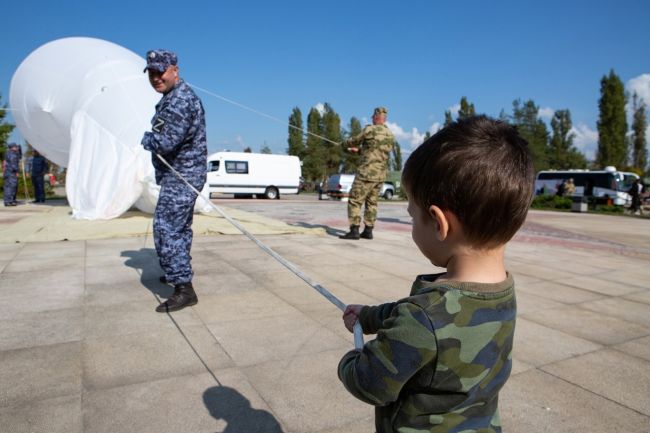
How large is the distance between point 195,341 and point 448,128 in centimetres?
229

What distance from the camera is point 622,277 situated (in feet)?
17.4

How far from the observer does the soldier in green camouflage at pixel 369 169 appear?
7336mm

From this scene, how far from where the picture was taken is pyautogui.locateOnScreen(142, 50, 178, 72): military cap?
3.43 m

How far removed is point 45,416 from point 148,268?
2942mm

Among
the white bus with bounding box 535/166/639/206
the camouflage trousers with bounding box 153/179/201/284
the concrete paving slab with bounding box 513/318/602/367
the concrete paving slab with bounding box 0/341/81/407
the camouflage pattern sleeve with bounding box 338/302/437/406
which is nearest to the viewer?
the camouflage pattern sleeve with bounding box 338/302/437/406

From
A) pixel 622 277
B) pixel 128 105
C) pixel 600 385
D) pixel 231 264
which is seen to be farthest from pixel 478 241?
pixel 128 105

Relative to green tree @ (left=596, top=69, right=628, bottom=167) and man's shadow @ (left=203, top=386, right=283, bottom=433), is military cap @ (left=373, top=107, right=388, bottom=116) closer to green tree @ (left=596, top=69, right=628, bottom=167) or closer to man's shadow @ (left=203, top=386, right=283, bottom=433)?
man's shadow @ (left=203, top=386, right=283, bottom=433)

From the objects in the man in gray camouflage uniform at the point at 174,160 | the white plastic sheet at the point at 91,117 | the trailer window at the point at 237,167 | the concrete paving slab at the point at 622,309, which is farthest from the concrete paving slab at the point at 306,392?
the trailer window at the point at 237,167

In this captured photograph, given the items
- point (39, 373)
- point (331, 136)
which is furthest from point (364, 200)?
point (331, 136)

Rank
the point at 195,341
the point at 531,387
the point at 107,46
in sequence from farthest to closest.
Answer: the point at 107,46
the point at 195,341
the point at 531,387

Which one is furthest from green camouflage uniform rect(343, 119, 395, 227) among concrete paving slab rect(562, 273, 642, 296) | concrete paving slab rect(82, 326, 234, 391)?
concrete paving slab rect(82, 326, 234, 391)

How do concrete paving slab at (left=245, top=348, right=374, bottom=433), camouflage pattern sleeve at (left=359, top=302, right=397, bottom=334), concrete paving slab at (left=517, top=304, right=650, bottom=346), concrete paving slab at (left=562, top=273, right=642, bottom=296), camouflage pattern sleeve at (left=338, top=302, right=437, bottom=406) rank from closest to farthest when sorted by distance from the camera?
camouflage pattern sleeve at (left=338, top=302, right=437, bottom=406)
camouflage pattern sleeve at (left=359, top=302, right=397, bottom=334)
concrete paving slab at (left=245, top=348, right=374, bottom=433)
concrete paving slab at (left=517, top=304, right=650, bottom=346)
concrete paving slab at (left=562, top=273, right=642, bottom=296)

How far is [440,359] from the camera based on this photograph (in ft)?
3.10

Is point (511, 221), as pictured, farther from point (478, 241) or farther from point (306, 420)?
point (306, 420)
